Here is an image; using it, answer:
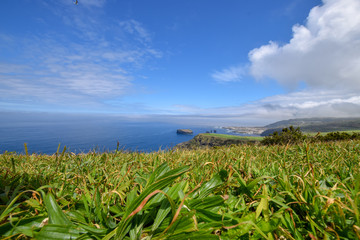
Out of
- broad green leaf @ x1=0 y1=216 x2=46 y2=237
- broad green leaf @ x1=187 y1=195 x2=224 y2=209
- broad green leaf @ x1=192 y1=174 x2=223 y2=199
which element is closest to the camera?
broad green leaf @ x1=0 y1=216 x2=46 y2=237

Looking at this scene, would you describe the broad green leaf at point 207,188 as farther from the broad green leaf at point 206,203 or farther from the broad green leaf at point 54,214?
the broad green leaf at point 54,214

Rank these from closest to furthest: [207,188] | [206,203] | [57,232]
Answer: [57,232] → [206,203] → [207,188]

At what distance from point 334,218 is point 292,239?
0.31m

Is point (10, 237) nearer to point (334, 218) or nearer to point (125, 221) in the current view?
point (125, 221)

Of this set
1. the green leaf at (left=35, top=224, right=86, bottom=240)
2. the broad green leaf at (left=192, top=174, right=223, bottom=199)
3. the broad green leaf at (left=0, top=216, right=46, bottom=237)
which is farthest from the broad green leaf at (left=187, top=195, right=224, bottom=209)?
the broad green leaf at (left=0, top=216, right=46, bottom=237)

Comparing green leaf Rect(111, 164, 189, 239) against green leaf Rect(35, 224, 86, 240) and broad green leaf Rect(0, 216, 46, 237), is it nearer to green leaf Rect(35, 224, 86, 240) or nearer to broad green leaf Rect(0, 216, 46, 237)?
green leaf Rect(35, 224, 86, 240)

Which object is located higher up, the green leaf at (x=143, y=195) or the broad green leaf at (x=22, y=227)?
the green leaf at (x=143, y=195)

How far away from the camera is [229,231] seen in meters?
1.05

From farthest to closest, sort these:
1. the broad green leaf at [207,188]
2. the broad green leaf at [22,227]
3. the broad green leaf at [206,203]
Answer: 1. the broad green leaf at [207,188]
2. the broad green leaf at [206,203]
3. the broad green leaf at [22,227]

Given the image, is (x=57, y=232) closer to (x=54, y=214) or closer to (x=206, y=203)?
(x=54, y=214)

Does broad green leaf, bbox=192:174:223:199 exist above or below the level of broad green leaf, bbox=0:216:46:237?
above

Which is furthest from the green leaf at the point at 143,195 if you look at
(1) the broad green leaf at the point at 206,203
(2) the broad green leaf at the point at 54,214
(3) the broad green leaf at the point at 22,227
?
(3) the broad green leaf at the point at 22,227

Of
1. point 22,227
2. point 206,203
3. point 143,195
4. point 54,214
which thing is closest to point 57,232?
point 54,214

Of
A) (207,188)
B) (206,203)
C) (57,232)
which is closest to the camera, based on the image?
(57,232)
